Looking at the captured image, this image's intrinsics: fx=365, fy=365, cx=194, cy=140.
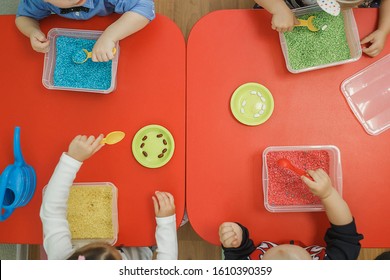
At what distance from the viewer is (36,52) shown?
0.94m

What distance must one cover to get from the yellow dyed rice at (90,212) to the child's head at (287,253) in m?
0.38

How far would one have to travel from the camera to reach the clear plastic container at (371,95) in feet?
2.86

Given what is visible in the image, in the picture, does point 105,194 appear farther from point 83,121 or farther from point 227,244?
point 227,244

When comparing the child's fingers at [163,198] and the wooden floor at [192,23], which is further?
the wooden floor at [192,23]

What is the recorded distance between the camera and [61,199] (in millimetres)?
857

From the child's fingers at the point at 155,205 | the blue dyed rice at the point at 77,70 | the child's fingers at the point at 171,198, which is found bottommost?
the child's fingers at the point at 155,205

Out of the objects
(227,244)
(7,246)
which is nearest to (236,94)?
(227,244)

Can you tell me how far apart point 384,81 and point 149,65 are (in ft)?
1.91

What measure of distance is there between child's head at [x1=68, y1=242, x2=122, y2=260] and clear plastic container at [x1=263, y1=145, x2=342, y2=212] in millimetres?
366

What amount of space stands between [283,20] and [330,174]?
38 centimetres

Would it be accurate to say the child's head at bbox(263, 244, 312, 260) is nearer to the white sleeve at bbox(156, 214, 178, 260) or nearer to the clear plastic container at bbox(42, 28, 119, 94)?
the white sleeve at bbox(156, 214, 178, 260)

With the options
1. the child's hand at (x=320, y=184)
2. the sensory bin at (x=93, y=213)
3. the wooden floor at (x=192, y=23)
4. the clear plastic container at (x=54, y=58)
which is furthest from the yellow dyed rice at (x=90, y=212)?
the wooden floor at (x=192, y=23)

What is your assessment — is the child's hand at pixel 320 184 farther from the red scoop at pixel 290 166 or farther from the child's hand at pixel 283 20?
the child's hand at pixel 283 20
